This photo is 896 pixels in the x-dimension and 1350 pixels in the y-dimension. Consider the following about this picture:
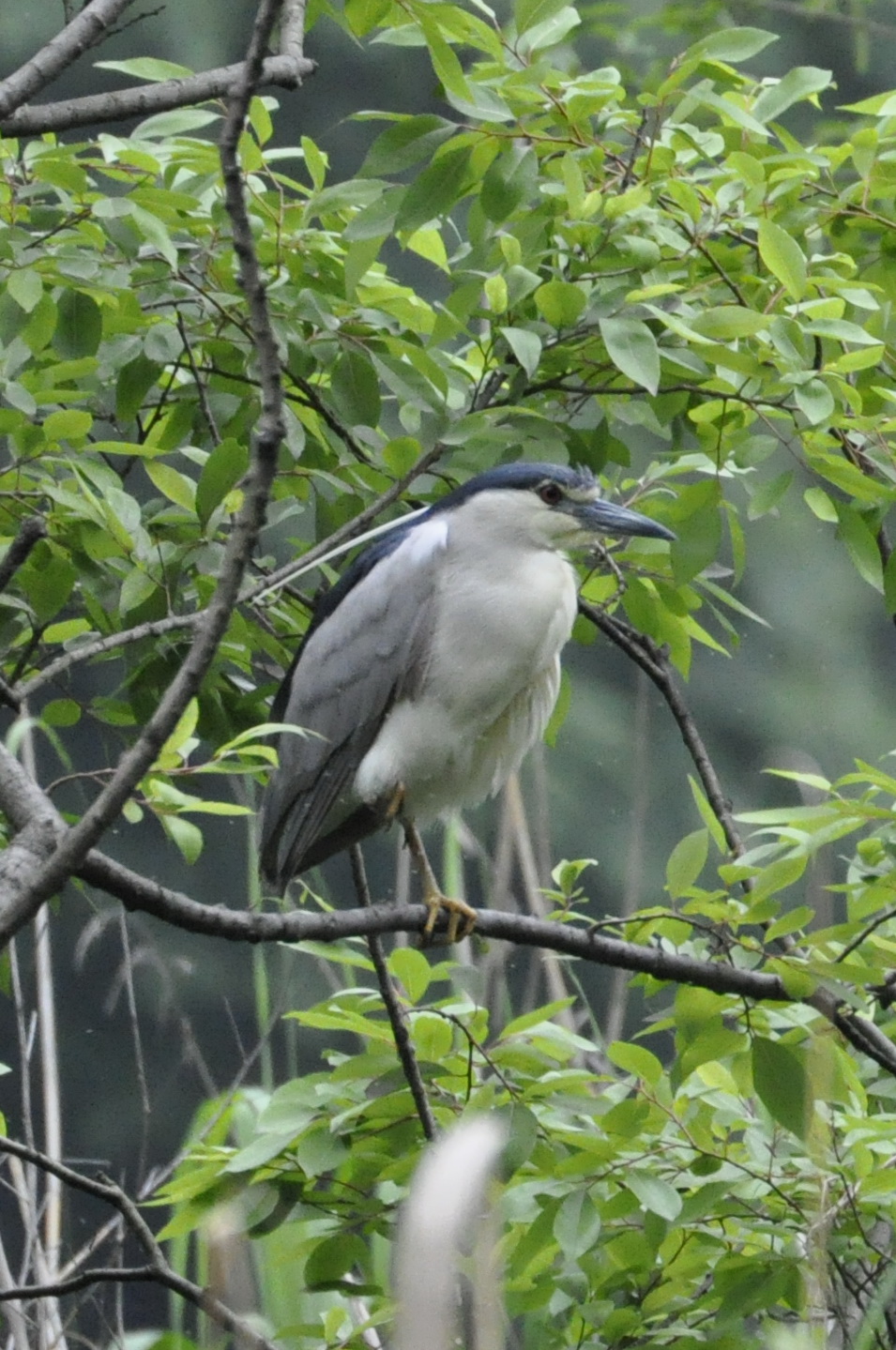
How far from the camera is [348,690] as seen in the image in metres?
1.58

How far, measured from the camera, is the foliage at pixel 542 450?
106cm

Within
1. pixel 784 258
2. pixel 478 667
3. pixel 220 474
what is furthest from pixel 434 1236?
pixel 478 667

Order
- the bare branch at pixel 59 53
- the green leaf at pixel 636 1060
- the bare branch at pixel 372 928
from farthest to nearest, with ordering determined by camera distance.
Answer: the green leaf at pixel 636 1060 → the bare branch at pixel 59 53 → the bare branch at pixel 372 928

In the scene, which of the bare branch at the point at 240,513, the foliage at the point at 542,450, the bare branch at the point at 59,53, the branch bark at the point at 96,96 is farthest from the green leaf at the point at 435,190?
the bare branch at the point at 240,513

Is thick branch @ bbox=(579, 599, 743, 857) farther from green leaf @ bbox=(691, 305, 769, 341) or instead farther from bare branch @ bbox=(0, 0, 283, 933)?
bare branch @ bbox=(0, 0, 283, 933)

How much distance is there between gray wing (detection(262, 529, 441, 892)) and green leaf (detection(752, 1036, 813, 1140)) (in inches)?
24.3

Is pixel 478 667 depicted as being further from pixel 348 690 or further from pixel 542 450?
pixel 542 450

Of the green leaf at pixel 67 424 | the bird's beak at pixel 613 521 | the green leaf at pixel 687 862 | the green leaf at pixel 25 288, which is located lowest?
the green leaf at pixel 687 862

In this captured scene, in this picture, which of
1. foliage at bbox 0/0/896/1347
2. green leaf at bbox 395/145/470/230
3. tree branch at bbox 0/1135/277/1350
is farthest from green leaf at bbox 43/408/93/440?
tree branch at bbox 0/1135/277/1350

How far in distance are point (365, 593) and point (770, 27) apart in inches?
79.8

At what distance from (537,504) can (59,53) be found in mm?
682

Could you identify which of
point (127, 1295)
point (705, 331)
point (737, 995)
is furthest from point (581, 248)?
point (127, 1295)

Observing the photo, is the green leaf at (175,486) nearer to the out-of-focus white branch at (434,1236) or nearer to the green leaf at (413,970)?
the green leaf at (413,970)

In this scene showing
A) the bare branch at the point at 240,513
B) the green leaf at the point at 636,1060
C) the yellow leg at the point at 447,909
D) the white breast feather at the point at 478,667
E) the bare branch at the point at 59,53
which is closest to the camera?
the bare branch at the point at 240,513
